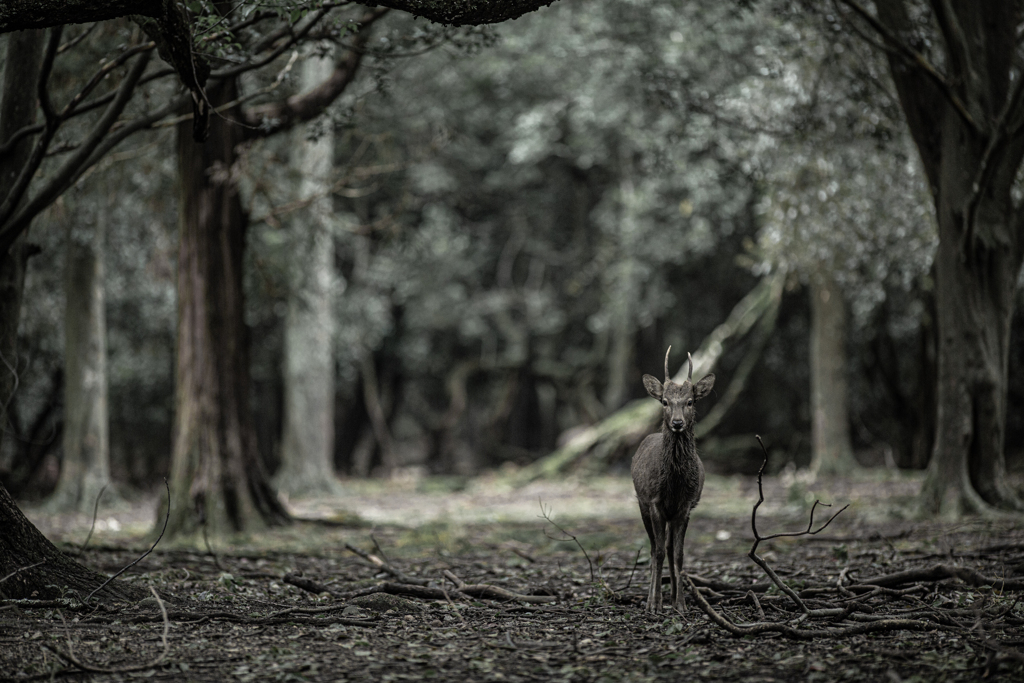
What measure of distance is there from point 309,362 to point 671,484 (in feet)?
37.6

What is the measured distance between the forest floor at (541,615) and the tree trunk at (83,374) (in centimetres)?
457

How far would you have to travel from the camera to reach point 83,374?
13.3 m

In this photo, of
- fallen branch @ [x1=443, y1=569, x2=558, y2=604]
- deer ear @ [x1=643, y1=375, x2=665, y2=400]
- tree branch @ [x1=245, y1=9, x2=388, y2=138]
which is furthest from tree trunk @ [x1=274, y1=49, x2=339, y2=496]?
deer ear @ [x1=643, y1=375, x2=665, y2=400]

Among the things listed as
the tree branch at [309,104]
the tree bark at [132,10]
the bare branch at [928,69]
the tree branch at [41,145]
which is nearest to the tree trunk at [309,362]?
the tree branch at [309,104]

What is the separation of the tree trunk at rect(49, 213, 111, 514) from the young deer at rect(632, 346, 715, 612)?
10.3 metres

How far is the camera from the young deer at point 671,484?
531 centimetres

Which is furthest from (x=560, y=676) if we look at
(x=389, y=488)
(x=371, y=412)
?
(x=371, y=412)

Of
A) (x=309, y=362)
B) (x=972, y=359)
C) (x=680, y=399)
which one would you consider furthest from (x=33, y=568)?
(x=309, y=362)

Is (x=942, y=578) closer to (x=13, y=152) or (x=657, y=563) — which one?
(x=657, y=563)

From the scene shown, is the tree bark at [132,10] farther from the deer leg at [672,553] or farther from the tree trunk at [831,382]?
the tree trunk at [831,382]

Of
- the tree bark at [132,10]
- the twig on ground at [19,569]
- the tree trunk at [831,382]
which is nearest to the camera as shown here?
the twig on ground at [19,569]

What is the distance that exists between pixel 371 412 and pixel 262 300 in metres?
6.35

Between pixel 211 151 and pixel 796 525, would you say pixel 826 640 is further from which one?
pixel 211 151

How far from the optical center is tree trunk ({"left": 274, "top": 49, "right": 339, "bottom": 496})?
49.7 feet
